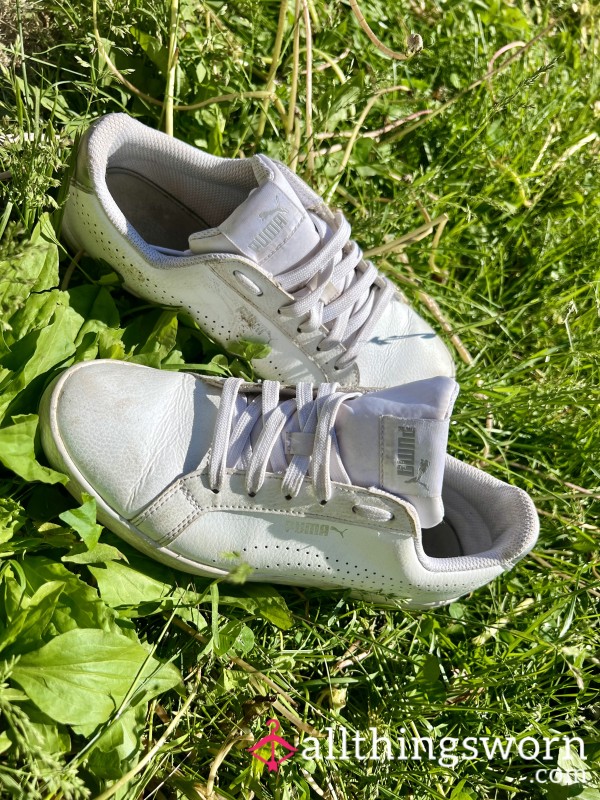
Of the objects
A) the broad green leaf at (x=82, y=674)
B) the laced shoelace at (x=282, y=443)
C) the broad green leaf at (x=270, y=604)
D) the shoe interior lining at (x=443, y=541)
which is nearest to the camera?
the broad green leaf at (x=82, y=674)

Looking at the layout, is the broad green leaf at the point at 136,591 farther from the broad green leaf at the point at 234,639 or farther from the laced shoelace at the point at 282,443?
the laced shoelace at the point at 282,443

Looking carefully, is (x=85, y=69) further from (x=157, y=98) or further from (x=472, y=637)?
(x=472, y=637)

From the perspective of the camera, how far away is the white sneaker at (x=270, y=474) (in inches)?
62.6

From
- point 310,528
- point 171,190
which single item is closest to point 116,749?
point 310,528

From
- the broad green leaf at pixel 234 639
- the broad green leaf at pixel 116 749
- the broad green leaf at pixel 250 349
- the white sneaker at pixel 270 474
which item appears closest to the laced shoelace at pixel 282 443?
the white sneaker at pixel 270 474

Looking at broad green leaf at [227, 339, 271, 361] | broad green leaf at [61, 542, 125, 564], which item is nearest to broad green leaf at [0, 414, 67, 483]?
broad green leaf at [61, 542, 125, 564]

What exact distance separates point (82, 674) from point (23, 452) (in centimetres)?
46

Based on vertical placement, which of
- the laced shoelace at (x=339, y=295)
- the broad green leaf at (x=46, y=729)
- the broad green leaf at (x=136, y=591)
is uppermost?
the laced shoelace at (x=339, y=295)

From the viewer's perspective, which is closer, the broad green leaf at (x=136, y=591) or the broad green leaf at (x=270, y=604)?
the broad green leaf at (x=136, y=591)

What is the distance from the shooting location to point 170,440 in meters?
1.64

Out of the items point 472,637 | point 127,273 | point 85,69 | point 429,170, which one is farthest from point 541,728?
point 85,69

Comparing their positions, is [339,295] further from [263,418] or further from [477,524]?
[477,524]

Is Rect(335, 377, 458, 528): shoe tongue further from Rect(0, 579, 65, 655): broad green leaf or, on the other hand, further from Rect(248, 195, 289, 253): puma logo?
Rect(0, 579, 65, 655): broad green leaf

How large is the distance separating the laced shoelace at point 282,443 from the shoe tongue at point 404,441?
40 millimetres
